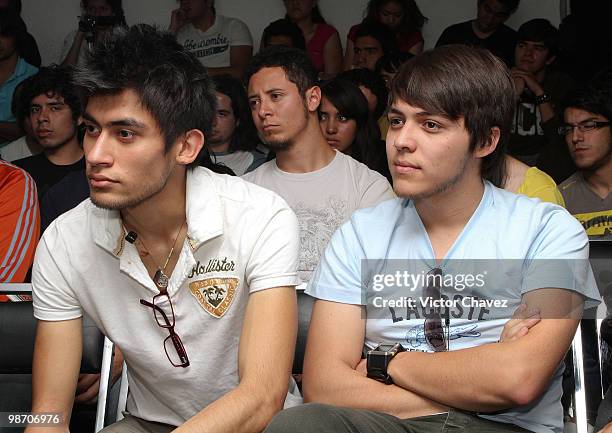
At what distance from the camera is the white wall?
5.85 meters

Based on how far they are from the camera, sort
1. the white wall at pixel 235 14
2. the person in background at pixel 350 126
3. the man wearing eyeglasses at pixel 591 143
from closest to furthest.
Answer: the man wearing eyeglasses at pixel 591 143
the person in background at pixel 350 126
the white wall at pixel 235 14

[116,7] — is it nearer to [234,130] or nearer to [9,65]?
[9,65]

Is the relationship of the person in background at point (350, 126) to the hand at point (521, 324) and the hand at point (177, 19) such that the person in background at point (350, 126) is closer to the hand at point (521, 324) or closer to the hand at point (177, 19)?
the hand at point (177, 19)

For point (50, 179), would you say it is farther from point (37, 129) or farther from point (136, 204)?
point (136, 204)

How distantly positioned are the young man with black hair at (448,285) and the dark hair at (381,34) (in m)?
3.20

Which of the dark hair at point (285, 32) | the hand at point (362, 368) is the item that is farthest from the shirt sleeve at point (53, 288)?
the dark hair at point (285, 32)

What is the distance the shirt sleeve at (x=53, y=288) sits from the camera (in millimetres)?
2223

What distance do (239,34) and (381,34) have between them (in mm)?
976

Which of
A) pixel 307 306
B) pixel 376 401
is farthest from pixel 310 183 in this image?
pixel 376 401

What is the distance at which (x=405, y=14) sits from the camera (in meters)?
5.69

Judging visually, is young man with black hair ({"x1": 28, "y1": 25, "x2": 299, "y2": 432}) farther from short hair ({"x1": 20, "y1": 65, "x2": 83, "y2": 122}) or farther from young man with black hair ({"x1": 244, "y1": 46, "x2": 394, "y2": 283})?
short hair ({"x1": 20, "y1": 65, "x2": 83, "y2": 122})

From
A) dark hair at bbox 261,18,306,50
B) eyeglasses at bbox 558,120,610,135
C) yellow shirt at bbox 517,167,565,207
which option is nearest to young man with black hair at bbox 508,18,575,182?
eyeglasses at bbox 558,120,610,135

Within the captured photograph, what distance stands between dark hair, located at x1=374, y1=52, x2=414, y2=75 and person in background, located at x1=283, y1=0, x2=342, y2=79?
0.55 meters

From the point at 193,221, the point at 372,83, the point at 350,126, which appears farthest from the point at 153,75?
the point at 372,83
